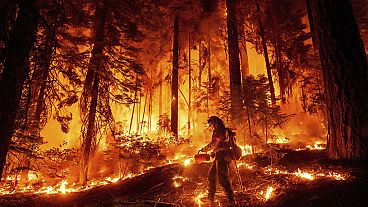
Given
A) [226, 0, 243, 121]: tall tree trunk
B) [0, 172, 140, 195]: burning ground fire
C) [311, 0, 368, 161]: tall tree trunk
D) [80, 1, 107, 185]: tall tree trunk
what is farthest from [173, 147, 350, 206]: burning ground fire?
[226, 0, 243, 121]: tall tree trunk

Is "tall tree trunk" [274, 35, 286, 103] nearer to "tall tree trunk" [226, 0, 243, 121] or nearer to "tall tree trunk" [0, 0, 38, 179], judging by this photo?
"tall tree trunk" [226, 0, 243, 121]

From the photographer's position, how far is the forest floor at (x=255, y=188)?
17.9ft

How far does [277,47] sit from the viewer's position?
17734 mm

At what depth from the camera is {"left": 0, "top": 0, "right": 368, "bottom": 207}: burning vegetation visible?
563 cm

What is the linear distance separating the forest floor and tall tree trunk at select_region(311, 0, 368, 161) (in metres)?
0.58

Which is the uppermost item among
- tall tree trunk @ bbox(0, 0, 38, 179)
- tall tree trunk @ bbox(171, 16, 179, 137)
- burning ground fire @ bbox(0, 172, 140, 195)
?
tall tree trunk @ bbox(171, 16, 179, 137)

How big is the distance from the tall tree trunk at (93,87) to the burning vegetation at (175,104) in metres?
0.05

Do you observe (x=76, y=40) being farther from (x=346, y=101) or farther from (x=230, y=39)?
(x=346, y=101)

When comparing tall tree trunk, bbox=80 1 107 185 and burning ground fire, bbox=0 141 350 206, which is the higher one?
tall tree trunk, bbox=80 1 107 185

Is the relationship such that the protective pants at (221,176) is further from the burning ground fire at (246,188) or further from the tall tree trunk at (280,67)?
the tall tree trunk at (280,67)

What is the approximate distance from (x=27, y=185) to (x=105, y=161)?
391 cm

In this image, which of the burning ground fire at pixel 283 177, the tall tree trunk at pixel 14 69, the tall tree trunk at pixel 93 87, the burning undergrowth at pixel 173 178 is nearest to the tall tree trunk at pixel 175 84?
the burning undergrowth at pixel 173 178

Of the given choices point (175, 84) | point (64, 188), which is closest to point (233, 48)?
point (175, 84)

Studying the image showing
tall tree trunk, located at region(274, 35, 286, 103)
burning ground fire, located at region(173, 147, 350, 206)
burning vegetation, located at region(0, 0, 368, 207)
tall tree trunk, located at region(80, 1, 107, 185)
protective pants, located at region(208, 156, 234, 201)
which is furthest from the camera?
tall tree trunk, located at region(274, 35, 286, 103)
